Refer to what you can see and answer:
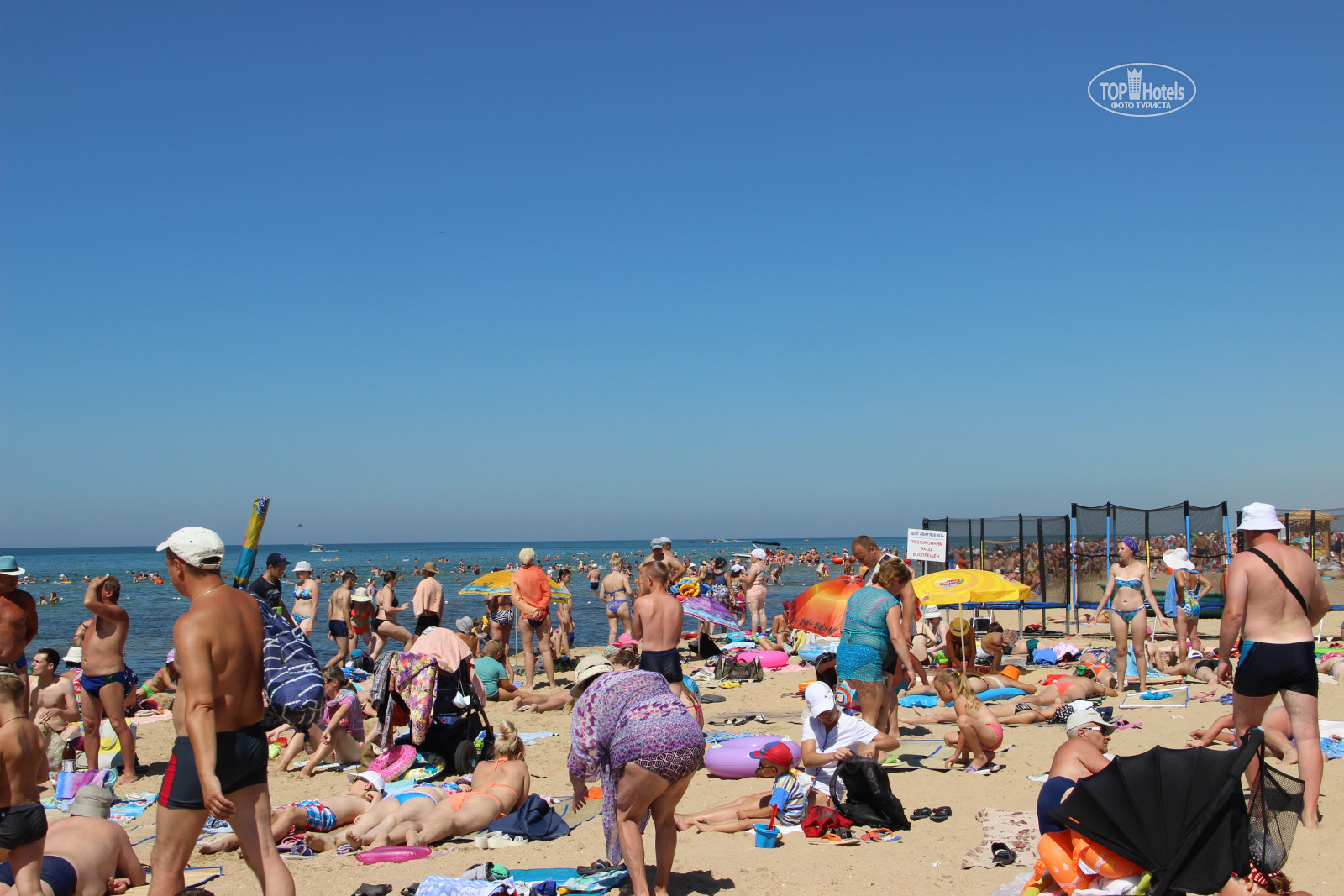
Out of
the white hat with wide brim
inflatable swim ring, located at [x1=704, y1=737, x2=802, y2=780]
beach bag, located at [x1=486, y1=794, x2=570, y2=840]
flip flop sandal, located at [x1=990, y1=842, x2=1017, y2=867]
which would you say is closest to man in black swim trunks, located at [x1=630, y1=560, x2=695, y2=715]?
inflatable swim ring, located at [x1=704, y1=737, x2=802, y2=780]

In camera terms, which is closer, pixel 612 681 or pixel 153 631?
pixel 612 681

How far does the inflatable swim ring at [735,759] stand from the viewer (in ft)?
21.9

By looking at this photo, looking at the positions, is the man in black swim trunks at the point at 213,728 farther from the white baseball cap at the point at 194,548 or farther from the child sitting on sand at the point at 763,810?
the child sitting on sand at the point at 763,810

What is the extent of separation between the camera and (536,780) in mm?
7066

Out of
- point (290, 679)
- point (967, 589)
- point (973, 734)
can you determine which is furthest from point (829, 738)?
point (967, 589)

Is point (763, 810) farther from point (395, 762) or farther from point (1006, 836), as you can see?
point (395, 762)

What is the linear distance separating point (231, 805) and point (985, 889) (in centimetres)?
314

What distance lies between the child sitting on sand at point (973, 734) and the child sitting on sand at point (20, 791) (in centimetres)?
522

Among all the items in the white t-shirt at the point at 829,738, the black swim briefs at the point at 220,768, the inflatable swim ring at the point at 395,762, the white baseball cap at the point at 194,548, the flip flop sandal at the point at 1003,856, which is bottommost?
the inflatable swim ring at the point at 395,762

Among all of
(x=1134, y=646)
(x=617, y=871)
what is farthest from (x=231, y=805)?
(x=1134, y=646)

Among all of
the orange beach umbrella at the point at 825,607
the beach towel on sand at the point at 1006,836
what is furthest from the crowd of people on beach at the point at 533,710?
the orange beach umbrella at the point at 825,607

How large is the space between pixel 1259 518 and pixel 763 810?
306 centimetres

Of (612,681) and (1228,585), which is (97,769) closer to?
(612,681)

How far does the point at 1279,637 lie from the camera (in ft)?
14.6
